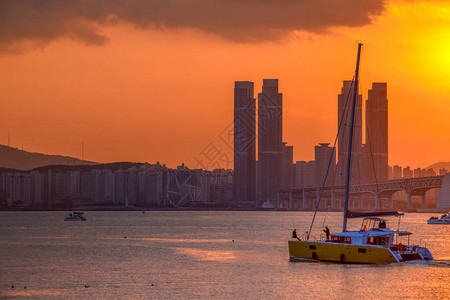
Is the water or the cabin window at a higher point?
the cabin window

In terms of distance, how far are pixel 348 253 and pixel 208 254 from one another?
18272 millimetres

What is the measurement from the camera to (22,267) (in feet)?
178

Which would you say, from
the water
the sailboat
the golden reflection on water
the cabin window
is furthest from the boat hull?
the golden reflection on water

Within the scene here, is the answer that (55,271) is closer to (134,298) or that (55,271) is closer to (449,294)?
(134,298)

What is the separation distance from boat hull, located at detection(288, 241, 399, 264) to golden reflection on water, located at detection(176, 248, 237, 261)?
1093 centimetres

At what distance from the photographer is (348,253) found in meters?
49.1

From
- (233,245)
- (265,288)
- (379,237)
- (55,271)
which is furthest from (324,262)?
(233,245)

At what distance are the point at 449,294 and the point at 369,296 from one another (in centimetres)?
416

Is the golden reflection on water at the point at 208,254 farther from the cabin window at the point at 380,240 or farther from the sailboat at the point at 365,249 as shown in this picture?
the cabin window at the point at 380,240

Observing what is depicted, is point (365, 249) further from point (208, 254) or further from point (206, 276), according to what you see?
point (208, 254)

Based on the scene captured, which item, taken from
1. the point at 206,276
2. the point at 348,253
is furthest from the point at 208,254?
the point at 348,253

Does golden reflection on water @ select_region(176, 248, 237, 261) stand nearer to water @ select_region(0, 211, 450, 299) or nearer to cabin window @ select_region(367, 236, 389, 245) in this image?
water @ select_region(0, 211, 450, 299)

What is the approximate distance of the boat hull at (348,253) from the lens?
48469 mm

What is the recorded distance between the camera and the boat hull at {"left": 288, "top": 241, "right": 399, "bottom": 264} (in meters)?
48.5
